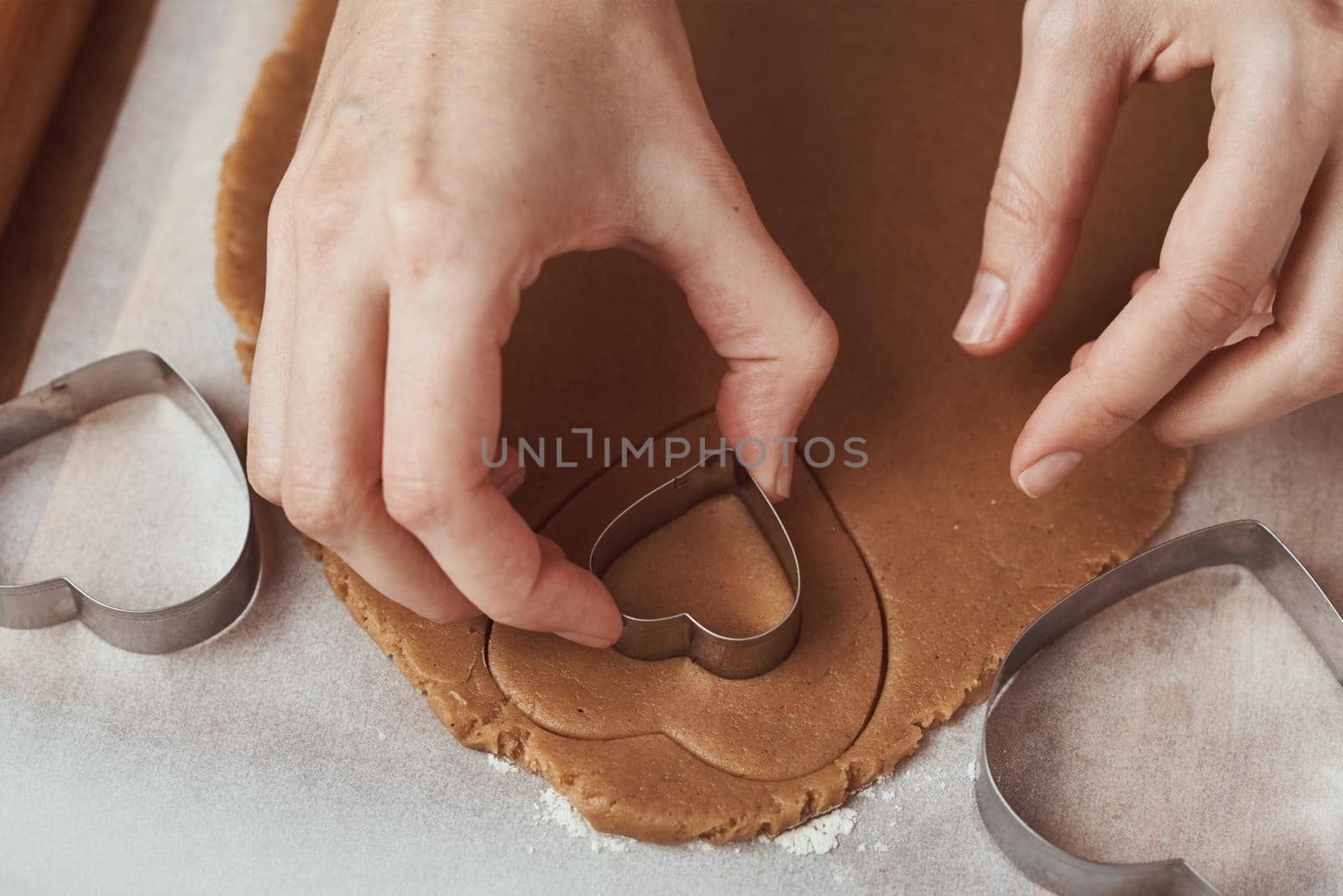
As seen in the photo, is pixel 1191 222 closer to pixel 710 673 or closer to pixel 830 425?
pixel 830 425

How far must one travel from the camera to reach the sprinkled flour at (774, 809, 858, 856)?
1561 mm

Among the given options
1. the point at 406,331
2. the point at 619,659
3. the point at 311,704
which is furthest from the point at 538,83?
the point at 311,704

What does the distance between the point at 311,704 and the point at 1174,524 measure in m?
1.32

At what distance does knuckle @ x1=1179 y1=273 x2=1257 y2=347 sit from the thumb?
416 mm

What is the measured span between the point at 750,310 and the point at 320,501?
553 millimetres

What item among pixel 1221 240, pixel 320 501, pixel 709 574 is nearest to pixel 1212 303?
pixel 1221 240

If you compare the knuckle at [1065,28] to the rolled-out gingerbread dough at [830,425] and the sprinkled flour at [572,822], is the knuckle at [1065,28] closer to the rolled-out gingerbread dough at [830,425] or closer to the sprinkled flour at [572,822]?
the rolled-out gingerbread dough at [830,425]

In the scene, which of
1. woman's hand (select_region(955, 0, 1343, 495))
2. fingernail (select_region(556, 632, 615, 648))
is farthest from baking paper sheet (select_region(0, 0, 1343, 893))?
woman's hand (select_region(955, 0, 1343, 495))

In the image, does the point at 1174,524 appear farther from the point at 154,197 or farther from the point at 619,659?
the point at 154,197

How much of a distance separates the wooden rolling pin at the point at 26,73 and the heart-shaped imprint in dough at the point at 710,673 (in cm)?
122

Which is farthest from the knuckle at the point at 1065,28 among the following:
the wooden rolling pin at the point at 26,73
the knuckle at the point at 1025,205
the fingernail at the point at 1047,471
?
the wooden rolling pin at the point at 26,73

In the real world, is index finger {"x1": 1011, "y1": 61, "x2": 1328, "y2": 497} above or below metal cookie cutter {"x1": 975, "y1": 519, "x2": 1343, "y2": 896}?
above

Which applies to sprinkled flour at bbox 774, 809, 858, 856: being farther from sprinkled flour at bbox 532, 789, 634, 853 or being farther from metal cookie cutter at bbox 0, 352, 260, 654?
metal cookie cutter at bbox 0, 352, 260, 654

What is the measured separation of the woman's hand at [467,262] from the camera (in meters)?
1.27
